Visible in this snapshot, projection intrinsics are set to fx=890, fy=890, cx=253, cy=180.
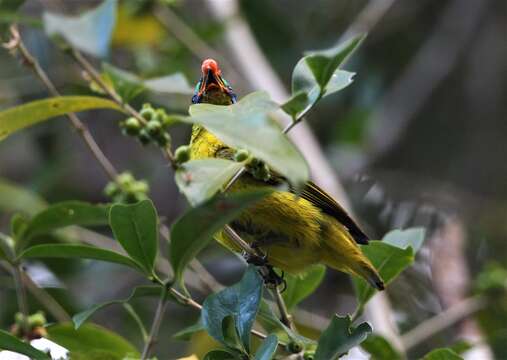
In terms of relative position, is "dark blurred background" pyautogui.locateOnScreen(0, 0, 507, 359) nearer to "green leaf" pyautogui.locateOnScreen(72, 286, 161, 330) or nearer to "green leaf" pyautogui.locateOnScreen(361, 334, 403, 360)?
"green leaf" pyautogui.locateOnScreen(361, 334, 403, 360)

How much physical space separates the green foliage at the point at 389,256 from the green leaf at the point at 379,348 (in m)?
0.15

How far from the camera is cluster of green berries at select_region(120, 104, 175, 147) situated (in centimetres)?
226

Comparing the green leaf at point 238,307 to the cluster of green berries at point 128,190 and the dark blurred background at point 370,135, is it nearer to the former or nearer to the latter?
the cluster of green berries at point 128,190

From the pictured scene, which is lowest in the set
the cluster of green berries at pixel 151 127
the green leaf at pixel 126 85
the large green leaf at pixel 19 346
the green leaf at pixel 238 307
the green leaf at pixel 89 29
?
the green leaf at pixel 238 307

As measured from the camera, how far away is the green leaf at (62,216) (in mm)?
2697

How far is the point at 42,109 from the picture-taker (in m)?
2.48

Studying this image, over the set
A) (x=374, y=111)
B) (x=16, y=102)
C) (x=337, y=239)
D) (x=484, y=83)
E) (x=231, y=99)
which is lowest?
(x=484, y=83)

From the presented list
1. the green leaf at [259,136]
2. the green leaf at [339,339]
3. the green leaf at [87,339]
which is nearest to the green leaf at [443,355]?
the green leaf at [339,339]

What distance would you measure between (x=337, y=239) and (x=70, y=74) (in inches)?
128

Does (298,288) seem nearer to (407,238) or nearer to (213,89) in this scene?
(407,238)

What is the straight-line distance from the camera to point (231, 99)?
3686 millimetres

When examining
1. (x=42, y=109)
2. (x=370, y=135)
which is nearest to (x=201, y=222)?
(x=42, y=109)

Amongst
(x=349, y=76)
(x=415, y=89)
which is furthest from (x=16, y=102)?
(x=349, y=76)

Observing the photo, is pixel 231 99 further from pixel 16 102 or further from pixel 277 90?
pixel 16 102
